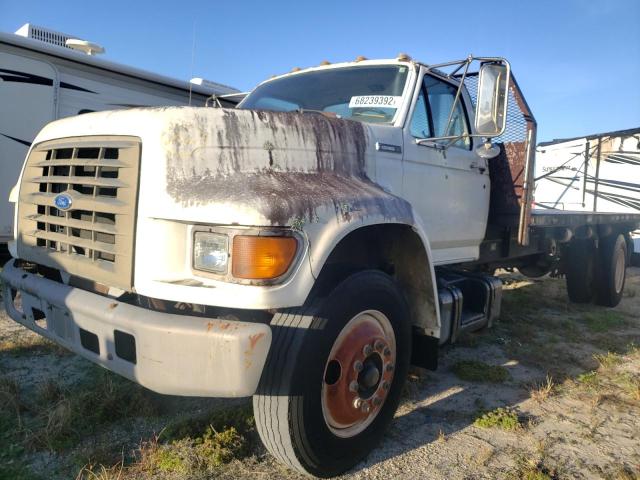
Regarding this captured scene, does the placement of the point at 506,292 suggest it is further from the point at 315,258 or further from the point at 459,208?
the point at 315,258

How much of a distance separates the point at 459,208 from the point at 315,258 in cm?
205

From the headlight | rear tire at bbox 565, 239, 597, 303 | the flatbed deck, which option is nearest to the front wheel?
the headlight

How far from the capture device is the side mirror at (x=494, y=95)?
3.09 metres

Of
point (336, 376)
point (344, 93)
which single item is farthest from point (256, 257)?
point (344, 93)

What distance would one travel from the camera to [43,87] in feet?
20.1

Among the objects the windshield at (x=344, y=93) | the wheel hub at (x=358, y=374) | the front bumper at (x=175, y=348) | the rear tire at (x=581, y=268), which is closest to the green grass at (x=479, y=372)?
the wheel hub at (x=358, y=374)

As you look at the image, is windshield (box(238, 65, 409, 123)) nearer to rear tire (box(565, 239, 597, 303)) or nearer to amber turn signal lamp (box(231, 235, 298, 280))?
amber turn signal lamp (box(231, 235, 298, 280))

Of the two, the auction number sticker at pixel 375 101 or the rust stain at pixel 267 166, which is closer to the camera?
the rust stain at pixel 267 166

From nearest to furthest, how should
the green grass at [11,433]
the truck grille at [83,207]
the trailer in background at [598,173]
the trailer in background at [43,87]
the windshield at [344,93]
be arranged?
1. the truck grille at [83,207]
2. the green grass at [11,433]
3. the windshield at [344,93]
4. the trailer in background at [43,87]
5. the trailer in background at [598,173]

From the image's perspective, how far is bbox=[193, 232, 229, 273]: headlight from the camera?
204 cm

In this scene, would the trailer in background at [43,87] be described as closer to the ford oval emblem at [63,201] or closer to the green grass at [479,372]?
the ford oval emblem at [63,201]

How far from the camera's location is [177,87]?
762 cm

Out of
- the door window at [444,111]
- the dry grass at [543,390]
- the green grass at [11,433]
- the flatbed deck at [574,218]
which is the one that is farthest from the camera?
the flatbed deck at [574,218]

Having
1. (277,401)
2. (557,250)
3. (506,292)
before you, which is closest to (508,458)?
(277,401)
